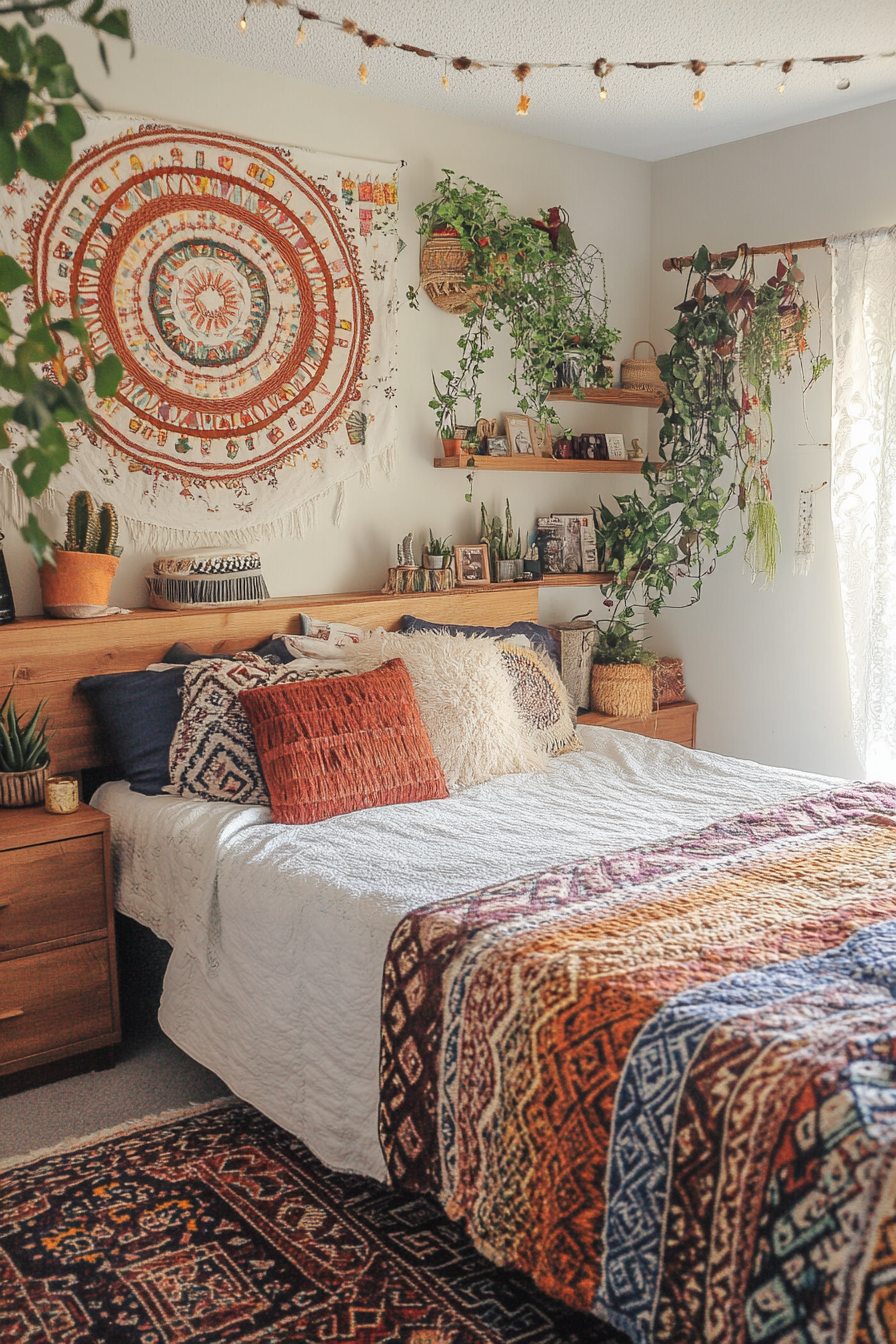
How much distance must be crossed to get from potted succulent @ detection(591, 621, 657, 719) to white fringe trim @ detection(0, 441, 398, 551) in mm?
1043

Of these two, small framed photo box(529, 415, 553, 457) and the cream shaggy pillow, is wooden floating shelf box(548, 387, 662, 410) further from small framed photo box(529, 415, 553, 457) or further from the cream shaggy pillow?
the cream shaggy pillow

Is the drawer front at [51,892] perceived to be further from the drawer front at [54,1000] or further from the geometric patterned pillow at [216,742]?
the geometric patterned pillow at [216,742]

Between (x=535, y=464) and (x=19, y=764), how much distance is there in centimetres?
201

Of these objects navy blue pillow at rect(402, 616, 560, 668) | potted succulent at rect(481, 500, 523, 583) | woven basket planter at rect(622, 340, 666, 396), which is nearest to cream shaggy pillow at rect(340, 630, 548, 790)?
navy blue pillow at rect(402, 616, 560, 668)

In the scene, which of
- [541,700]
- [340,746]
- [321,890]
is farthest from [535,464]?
[321,890]

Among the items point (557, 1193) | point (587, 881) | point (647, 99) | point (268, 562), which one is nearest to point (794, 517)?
point (647, 99)

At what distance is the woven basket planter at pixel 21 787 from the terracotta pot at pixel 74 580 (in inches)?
17.6

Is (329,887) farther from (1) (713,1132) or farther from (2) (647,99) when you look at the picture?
(2) (647,99)

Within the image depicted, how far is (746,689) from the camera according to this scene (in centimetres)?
419

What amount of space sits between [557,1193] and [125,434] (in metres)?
2.31

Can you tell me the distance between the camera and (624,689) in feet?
13.1

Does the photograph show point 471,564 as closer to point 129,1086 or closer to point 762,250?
point 762,250

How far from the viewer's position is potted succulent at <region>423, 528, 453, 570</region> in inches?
144

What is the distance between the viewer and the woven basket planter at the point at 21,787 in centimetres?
265
